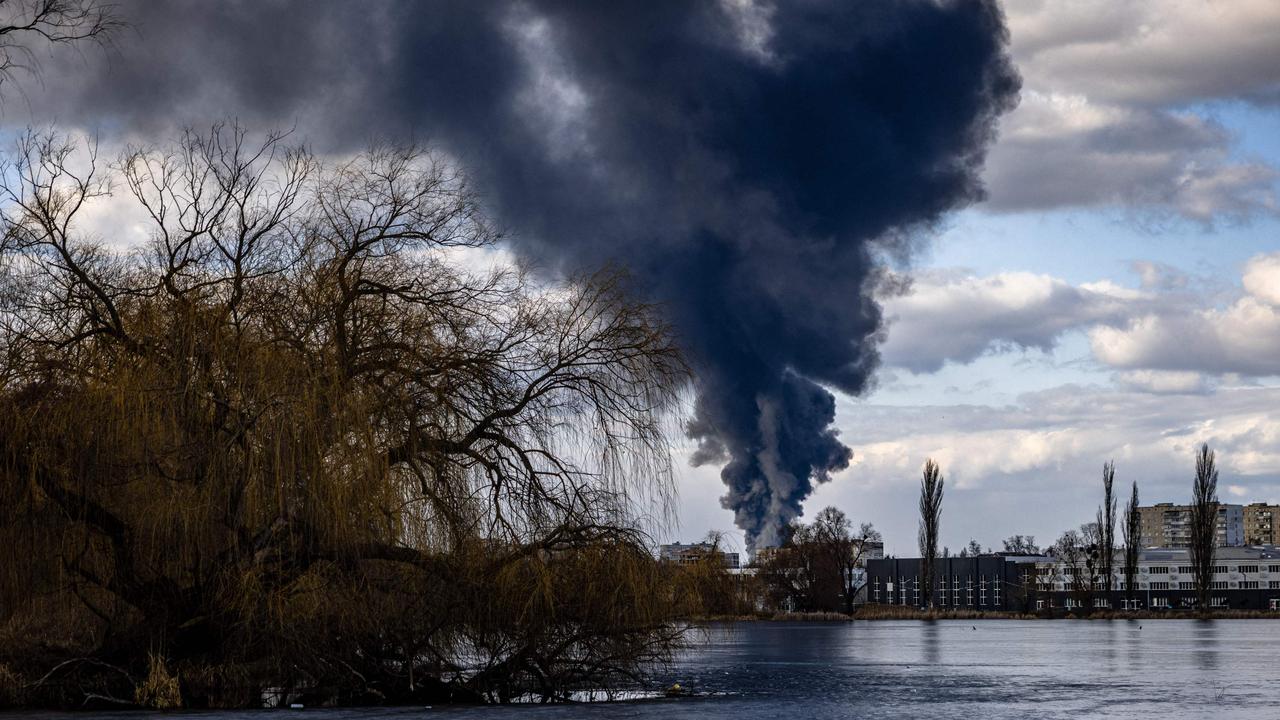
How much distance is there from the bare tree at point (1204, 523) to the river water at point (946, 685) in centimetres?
6631

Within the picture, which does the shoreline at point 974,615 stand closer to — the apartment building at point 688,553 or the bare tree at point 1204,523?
the bare tree at point 1204,523

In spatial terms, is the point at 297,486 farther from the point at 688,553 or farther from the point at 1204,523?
the point at 1204,523

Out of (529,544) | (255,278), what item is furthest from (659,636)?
(255,278)

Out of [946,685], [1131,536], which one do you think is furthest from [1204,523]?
[946,685]

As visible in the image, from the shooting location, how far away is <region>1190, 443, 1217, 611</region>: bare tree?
128500 millimetres

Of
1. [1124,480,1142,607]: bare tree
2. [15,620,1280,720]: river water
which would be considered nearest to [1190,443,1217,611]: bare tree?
[1124,480,1142,607]: bare tree

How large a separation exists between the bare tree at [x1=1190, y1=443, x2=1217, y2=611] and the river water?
66306mm

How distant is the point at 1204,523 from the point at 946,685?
10149cm

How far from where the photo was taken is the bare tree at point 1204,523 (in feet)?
422

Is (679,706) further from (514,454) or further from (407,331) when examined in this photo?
(407,331)

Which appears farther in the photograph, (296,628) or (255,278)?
(255,278)

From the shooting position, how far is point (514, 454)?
29.1 m

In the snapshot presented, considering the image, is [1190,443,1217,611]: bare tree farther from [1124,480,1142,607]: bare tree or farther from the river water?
the river water

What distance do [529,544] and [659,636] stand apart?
3.29 metres
